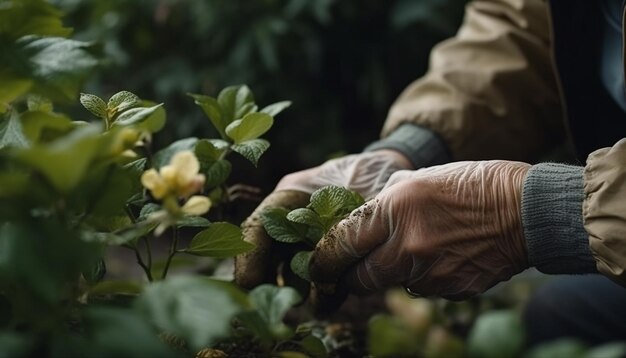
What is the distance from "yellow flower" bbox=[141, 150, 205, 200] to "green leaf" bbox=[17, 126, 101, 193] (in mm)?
141

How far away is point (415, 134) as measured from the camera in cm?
174

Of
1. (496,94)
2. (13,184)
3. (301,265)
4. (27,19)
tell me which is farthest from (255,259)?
(496,94)

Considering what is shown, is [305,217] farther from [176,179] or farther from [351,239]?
[176,179]

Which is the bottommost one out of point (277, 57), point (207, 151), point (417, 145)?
point (277, 57)

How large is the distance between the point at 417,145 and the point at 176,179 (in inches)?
39.2

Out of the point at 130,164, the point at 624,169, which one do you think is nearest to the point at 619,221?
the point at 624,169

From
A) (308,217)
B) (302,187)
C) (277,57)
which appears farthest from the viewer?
(277,57)

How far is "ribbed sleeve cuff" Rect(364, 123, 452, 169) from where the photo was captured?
1676 mm

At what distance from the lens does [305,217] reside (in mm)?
1083

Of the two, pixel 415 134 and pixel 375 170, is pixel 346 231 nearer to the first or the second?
pixel 375 170

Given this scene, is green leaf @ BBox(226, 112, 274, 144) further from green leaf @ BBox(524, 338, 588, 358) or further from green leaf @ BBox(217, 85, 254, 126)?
green leaf @ BBox(524, 338, 588, 358)

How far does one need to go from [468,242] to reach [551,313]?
785 millimetres

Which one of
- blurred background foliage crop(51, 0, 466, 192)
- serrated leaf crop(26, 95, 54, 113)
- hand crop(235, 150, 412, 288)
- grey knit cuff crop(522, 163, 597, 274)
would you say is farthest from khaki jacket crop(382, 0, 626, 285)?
blurred background foliage crop(51, 0, 466, 192)

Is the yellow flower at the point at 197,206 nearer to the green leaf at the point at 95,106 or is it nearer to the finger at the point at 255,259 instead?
the green leaf at the point at 95,106
